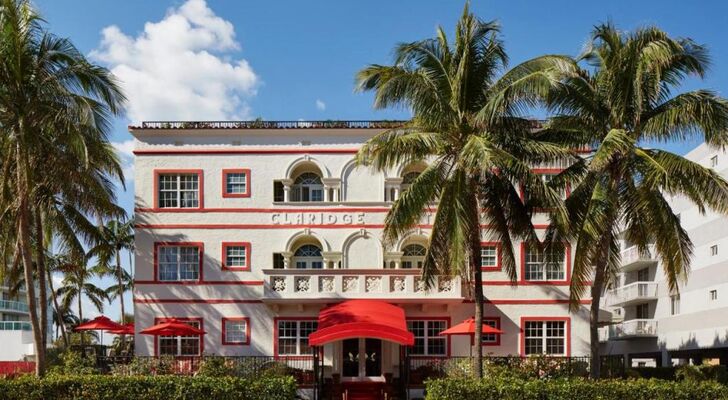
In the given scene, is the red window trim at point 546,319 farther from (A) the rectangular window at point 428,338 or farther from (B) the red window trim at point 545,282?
(A) the rectangular window at point 428,338

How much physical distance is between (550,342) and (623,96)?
11926mm

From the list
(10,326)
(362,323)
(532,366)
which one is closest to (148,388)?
(362,323)

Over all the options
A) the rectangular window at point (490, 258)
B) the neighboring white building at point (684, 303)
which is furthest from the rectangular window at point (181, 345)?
the neighboring white building at point (684, 303)

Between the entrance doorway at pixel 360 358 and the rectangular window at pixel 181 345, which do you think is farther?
the rectangular window at pixel 181 345

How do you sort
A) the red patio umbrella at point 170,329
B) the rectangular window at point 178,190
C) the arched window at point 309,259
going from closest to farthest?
1. the red patio umbrella at point 170,329
2. the rectangular window at point 178,190
3. the arched window at point 309,259

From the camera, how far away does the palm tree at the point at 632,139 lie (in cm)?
2075

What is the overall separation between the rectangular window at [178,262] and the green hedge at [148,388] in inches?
367

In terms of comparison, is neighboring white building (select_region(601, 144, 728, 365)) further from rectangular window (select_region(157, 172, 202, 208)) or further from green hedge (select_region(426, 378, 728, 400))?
rectangular window (select_region(157, 172, 202, 208))

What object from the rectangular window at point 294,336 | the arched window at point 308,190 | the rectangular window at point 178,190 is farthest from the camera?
the arched window at point 308,190

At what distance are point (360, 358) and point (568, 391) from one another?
10406 mm

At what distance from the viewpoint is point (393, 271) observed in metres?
28.8

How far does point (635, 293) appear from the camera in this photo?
4706 centimetres

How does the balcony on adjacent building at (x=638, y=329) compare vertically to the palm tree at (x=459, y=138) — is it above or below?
below

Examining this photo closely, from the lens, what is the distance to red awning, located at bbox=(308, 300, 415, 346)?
2447cm
